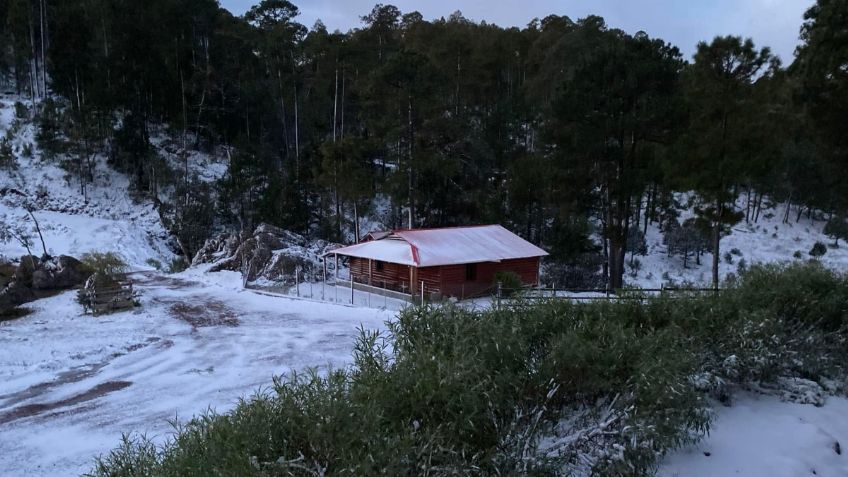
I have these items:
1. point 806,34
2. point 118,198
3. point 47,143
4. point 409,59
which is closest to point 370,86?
point 409,59

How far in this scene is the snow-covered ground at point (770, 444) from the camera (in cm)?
600

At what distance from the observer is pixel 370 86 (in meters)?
29.9

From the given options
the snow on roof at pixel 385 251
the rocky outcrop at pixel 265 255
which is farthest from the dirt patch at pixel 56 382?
the rocky outcrop at pixel 265 255

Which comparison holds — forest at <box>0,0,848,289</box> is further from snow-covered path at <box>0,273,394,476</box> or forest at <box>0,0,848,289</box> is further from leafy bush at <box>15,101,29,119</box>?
snow-covered path at <box>0,273,394,476</box>

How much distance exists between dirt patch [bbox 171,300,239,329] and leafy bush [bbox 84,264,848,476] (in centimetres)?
1395

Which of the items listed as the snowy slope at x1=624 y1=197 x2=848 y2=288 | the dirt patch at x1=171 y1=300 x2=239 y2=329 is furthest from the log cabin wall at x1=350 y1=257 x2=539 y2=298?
the snowy slope at x1=624 y1=197 x2=848 y2=288

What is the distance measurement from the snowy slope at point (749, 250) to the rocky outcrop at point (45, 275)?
28.3 metres

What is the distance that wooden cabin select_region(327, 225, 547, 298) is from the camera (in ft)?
74.6

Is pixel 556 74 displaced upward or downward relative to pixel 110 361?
upward

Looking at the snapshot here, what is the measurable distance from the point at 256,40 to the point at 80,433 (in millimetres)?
42276

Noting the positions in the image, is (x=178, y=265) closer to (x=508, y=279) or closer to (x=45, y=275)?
(x=45, y=275)

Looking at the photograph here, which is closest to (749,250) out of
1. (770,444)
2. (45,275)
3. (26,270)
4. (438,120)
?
(438,120)

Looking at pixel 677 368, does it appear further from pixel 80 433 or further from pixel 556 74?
pixel 556 74

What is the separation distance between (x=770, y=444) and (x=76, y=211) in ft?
137
